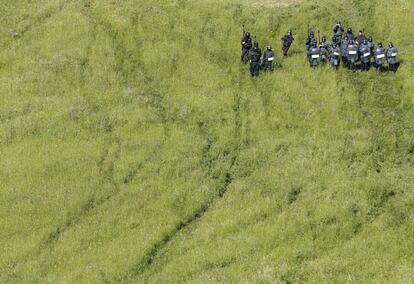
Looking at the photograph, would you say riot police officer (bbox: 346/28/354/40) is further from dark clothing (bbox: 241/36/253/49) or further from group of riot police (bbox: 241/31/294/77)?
dark clothing (bbox: 241/36/253/49)

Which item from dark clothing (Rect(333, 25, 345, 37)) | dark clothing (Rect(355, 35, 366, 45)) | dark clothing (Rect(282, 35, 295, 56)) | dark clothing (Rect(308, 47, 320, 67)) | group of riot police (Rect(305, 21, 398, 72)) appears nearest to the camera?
group of riot police (Rect(305, 21, 398, 72))

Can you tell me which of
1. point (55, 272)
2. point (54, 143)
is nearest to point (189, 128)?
point (54, 143)

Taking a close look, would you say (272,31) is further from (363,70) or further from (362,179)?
(362,179)

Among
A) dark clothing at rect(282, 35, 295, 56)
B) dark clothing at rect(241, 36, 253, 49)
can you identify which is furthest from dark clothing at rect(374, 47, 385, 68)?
dark clothing at rect(241, 36, 253, 49)

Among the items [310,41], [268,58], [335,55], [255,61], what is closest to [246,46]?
[255,61]

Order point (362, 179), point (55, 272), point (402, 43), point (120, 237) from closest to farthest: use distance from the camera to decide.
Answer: point (55, 272), point (120, 237), point (362, 179), point (402, 43)

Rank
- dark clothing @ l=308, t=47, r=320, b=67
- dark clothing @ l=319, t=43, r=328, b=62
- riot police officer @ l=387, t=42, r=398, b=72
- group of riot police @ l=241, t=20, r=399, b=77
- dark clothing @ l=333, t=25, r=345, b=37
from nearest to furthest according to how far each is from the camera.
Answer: riot police officer @ l=387, t=42, r=398, b=72, group of riot police @ l=241, t=20, r=399, b=77, dark clothing @ l=308, t=47, r=320, b=67, dark clothing @ l=319, t=43, r=328, b=62, dark clothing @ l=333, t=25, r=345, b=37
